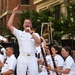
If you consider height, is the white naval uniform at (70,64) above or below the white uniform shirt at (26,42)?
below

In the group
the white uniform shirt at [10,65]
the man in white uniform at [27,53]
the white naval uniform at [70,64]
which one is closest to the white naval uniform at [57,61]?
the white naval uniform at [70,64]

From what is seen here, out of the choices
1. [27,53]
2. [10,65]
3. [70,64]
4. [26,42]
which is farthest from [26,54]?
[10,65]

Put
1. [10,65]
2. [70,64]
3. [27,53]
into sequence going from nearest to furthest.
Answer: [27,53] < [70,64] < [10,65]

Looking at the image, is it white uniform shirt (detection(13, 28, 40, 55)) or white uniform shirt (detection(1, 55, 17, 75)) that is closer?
Result: white uniform shirt (detection(13, 28, 40, 55))

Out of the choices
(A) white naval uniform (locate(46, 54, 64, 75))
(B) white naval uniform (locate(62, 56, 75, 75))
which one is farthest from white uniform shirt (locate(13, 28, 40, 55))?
(A) white naval uniform (locate(46, 54, 64, 75))

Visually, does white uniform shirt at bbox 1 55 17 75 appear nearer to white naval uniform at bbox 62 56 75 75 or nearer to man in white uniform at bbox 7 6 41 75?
white naval uniform at bbox 62 56 75 75

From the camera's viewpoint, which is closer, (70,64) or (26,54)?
(26,54)

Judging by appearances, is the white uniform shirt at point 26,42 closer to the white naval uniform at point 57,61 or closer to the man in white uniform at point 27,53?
the man in white uniform at point 27,53

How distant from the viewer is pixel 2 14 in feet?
175

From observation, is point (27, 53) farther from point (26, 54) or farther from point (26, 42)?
point (26, 42)

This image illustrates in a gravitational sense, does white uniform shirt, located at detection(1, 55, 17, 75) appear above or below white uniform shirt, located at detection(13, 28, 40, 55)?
below

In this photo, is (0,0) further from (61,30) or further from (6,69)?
(6,69)

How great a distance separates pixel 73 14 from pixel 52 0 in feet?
41.0

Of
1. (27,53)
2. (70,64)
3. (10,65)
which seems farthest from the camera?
(10,65)
